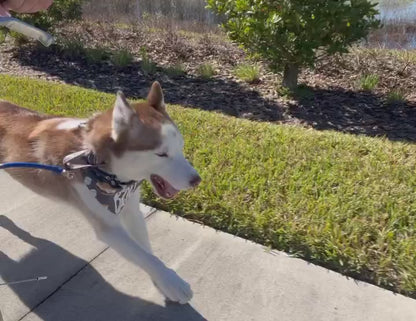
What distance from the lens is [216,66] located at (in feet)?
23.1

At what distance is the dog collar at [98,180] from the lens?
7.13 feet

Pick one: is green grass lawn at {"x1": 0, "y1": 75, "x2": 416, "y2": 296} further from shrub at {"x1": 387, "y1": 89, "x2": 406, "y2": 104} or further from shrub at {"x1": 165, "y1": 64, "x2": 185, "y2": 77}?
shrub at {"x1": 165, "y1": 64, "x2": 185, "y2": 77}

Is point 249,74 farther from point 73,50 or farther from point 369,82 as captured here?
point 73,50

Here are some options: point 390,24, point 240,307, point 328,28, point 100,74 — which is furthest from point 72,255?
point 390,24

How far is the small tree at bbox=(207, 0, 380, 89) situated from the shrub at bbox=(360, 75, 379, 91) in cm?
57

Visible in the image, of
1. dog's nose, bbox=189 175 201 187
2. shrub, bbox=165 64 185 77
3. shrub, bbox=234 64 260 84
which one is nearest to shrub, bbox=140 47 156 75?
shrub, bbox=165 64 185 77

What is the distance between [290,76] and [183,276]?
3.88 metres

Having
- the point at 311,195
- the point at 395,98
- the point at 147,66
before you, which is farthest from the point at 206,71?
the point at 311,195

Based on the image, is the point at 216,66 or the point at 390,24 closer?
the point at 216,66

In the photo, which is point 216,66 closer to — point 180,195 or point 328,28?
point 328,28

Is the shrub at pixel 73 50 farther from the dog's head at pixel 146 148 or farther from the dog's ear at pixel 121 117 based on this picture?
the dog's ear at pixel 121 117

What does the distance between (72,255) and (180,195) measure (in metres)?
0.89

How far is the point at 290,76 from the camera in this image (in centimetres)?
568

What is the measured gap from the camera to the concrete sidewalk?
2227 mm
